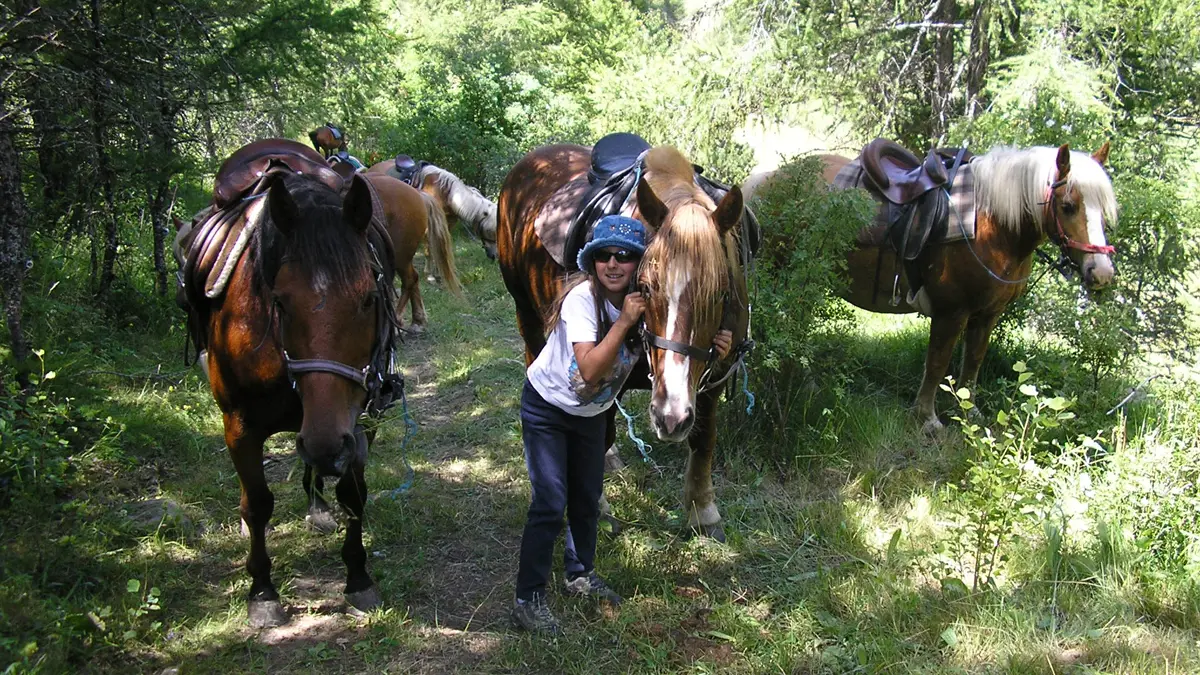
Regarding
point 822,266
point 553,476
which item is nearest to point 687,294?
point 553,476

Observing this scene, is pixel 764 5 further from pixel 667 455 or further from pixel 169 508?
pixel 169 508

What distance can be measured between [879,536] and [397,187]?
234 inches

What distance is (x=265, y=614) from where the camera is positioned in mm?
3244

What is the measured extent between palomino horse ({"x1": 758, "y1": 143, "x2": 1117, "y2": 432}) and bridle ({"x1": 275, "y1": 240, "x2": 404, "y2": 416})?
3081 millimetres

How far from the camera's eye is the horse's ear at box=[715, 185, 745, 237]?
9.46 ft

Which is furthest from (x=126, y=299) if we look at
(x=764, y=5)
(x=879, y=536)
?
(x=764, y=5)

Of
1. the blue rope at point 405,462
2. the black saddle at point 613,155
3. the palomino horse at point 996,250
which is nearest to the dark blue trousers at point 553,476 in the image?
the blue rope at point 405,462

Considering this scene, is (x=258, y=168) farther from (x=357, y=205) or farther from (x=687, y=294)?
(x=687, y=294)

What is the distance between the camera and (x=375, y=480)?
461 cm

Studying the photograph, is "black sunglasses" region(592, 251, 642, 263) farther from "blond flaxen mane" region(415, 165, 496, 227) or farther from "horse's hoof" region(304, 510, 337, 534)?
"blond flaxen mane" region(415, 165, 496, 227)

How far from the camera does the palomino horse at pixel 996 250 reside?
4.64 m

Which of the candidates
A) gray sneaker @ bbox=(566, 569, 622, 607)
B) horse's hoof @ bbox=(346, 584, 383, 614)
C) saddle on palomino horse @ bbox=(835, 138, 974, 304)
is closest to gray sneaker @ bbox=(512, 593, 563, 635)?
gray sneaker @ bbox=(566, 569, 622, 607)

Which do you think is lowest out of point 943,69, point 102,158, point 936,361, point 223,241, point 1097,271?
point 936,361

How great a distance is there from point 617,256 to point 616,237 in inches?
2.9
